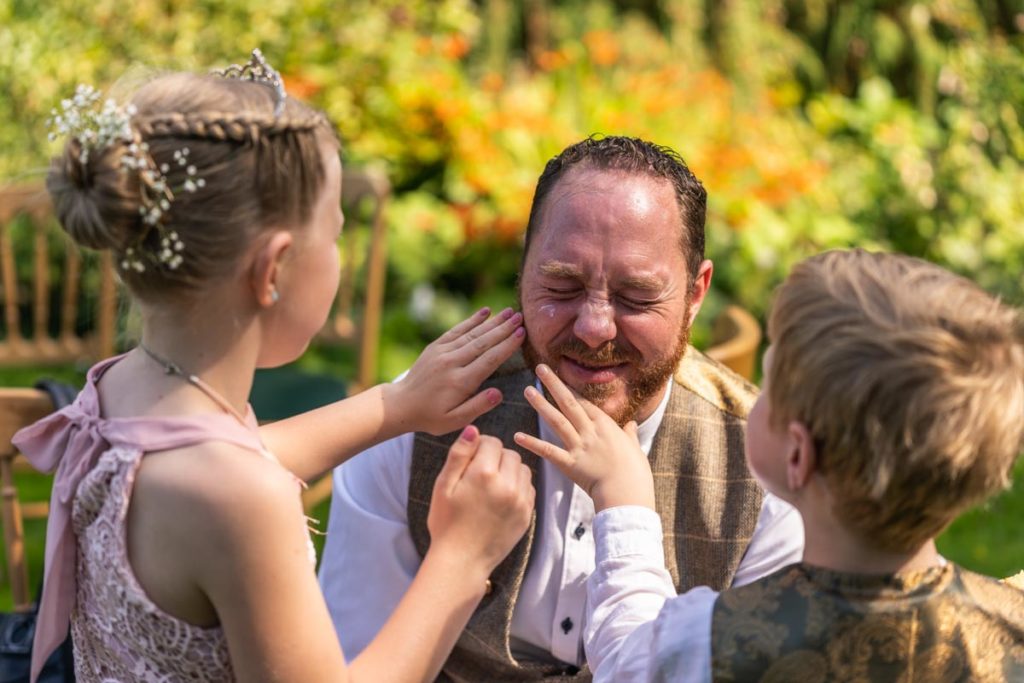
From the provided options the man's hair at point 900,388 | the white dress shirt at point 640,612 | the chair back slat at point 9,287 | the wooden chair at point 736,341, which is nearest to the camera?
the man's hair at point 900,388

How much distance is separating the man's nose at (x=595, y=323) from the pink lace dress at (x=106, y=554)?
0.73 meters

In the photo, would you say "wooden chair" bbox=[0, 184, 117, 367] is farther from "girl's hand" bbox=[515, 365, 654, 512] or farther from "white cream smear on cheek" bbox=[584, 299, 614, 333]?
"girl's hand" bbox=[515, 365, 654, 512]

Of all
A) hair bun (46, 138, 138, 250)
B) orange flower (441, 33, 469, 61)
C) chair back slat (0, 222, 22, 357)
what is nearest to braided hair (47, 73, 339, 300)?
hair bun (46, 138, 138, 250)

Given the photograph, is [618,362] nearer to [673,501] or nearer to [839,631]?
[673,501]

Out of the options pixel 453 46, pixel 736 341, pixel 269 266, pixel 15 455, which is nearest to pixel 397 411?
Answer: pixel 269 266

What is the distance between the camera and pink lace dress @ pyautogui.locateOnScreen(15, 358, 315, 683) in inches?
64.2

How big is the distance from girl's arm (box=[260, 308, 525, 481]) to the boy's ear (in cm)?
66

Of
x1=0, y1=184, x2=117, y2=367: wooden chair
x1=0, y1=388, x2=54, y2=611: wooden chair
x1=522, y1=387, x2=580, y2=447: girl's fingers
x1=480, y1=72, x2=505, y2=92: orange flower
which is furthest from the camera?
x1=480, y1=72, x2=505, y2=92: orange flower

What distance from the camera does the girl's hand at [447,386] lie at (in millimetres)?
2152

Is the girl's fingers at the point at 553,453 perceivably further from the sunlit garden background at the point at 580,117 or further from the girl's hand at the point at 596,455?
the sunlit garden background at the point at 580,117

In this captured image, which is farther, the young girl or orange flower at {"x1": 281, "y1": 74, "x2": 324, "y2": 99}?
orange flower at {"x1": 281, "y1": 74, "x2": 324, "y2": 99}

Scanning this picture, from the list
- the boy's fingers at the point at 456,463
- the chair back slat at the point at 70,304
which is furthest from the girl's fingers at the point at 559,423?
the chair back slat at the point at 70,304

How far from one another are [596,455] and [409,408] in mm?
378

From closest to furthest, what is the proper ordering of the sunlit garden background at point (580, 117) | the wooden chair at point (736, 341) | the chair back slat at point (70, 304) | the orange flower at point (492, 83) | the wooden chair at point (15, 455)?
the wooden chair at point (15, 455) < the wooden chair at point (736, 341) < the chair back slat at point (70, 304) < the sunlit garden background at point (580, 117) < the orange flower at point (492, 83)
